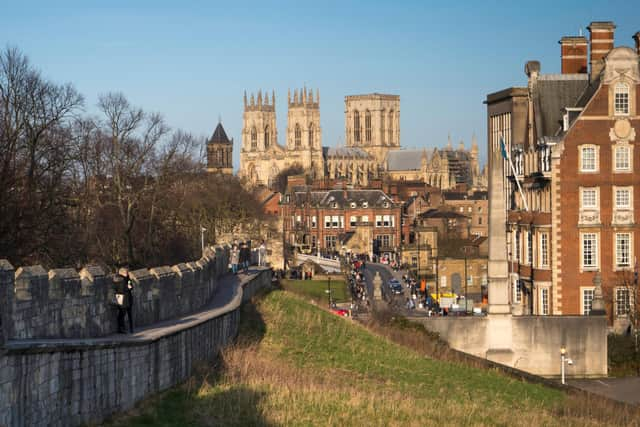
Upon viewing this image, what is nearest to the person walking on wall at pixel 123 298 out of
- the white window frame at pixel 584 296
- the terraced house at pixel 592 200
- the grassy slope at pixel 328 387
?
the grassy slope at pixel 328 387

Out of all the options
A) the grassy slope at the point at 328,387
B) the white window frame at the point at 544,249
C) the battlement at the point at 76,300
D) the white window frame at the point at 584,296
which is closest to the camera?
the battlement at the point at 76,300

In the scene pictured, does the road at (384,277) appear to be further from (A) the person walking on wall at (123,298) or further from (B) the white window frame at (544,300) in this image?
(A) the person walking on wall at (123,298)

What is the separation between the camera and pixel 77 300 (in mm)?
17859

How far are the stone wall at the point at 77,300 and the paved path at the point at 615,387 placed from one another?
17491mm

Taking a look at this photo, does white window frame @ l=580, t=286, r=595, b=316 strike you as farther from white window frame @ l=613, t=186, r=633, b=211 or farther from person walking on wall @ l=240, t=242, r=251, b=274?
person walking on wall @ l=240, t=242, r=251, b=274

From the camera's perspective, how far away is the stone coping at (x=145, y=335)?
14938 millimetres

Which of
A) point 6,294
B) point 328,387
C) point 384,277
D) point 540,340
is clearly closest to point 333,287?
point 384,277

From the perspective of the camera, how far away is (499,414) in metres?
24.4

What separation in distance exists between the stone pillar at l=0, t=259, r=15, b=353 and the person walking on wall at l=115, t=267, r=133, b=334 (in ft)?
14.6

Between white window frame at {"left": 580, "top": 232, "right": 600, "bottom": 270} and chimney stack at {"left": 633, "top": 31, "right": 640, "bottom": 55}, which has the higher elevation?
chimney stack at {"left": 633, "top": 31, "right": 640, "bottom": 55}

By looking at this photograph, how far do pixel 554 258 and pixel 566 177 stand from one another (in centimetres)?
332

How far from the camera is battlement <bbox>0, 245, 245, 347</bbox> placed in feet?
50.0

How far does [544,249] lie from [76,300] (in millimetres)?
36531

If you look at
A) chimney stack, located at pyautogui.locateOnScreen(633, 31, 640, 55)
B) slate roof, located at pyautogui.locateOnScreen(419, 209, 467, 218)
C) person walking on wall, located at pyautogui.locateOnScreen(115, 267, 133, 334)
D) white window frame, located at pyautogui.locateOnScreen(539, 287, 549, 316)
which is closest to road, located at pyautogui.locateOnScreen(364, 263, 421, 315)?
white window frame, located at pyautogui.locateOnScreen(539, 287, 549, 316)
